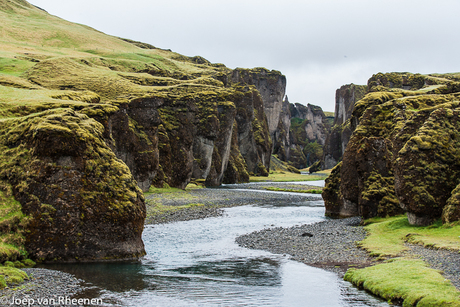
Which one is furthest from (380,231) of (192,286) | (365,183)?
(192,286)

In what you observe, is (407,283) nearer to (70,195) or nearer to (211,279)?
(211,279)

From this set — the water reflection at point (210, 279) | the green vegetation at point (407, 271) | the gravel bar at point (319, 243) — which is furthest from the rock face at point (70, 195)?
the green vegetation at point (407, 271)

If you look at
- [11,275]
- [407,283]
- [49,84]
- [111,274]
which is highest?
[49,84]

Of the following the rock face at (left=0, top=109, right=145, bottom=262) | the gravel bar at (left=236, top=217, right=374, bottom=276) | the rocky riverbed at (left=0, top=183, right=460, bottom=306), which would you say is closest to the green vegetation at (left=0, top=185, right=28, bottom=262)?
the rock face at (left=0, top=109, right=145, bottom=262)

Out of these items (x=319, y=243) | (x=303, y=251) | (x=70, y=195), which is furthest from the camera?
(x=319, y=243)

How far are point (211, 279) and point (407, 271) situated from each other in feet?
31.4

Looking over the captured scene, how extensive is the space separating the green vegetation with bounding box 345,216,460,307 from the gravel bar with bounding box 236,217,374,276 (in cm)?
123

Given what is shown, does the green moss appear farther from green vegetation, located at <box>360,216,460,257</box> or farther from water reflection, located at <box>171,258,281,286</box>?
green vegetation, located at <box>360,216,460,257</box>

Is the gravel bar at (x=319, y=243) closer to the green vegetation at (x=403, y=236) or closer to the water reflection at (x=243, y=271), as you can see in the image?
the green vegetation at (x=403, y=236)

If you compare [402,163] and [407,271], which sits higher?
[402,163]

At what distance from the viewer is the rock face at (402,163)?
95.8 ft

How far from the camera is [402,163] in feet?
101

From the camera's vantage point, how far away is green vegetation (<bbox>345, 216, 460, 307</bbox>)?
1487cm

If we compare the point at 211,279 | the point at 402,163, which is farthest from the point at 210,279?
the point at 402,163
